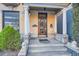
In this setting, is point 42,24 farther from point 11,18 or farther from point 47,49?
point 47,49

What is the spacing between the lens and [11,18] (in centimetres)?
1241

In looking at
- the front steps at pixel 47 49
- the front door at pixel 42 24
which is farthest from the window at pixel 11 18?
the front steps at pixel 47 49

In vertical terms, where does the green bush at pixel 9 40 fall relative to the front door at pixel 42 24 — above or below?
below

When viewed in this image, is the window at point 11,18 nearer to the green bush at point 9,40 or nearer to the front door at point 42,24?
the front door at point 42,24

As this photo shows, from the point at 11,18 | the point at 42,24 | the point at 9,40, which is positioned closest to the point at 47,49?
the point at 9,40

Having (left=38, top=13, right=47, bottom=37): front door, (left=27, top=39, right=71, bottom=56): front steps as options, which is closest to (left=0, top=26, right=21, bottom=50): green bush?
(left=27, top=39, right=71, bottom=56): front steps

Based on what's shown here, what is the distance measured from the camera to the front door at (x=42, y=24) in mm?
14547

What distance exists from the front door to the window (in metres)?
2.63

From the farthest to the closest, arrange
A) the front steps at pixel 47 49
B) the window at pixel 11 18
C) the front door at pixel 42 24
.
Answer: the front door at pixel 42 24, the window at pixel 11 18, the front steps at pixel 47 49

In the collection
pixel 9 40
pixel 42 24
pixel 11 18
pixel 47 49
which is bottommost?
pixel 47 49

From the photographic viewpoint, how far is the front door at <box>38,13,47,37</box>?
14.5 m

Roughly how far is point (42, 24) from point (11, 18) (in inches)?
119

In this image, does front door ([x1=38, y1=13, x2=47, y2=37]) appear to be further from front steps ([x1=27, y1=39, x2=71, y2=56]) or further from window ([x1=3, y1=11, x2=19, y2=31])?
front steps ([x1=27, y1=39, x2=71, y2=56])

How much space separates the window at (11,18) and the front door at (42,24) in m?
2.63
